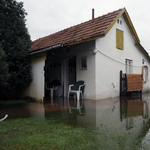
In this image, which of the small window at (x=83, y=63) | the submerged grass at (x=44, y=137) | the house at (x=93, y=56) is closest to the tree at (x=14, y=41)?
the house at (x=93, y=56)

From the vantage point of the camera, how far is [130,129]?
3.83 metres

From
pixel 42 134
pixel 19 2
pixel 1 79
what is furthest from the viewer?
pixel 19 2

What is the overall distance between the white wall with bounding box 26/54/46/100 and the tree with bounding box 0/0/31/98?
424 millimetres

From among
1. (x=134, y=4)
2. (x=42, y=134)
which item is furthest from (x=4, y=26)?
(x=134, y=4)

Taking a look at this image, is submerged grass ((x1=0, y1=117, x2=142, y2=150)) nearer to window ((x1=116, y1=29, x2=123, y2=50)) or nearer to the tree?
the tree

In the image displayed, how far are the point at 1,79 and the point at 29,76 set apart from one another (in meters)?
2.67

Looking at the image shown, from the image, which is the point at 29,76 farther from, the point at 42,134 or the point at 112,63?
the point at 42,134

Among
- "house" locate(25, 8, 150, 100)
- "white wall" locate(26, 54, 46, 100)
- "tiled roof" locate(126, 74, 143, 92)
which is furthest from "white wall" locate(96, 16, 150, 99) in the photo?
"white wall" locate(26, 54, 46, 100)

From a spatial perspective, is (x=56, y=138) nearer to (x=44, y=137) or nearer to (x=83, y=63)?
(x=44, y=137)

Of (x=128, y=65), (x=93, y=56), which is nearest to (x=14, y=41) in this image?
(x=93, y=56)

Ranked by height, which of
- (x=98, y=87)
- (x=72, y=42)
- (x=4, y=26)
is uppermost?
(x=4, y=26)

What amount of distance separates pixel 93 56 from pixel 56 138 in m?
6.24

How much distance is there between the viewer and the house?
8742 mm

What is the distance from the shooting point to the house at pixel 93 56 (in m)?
8.74
